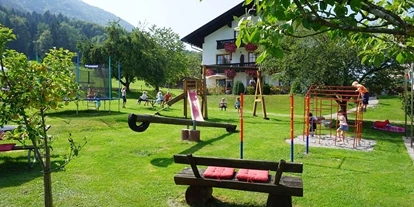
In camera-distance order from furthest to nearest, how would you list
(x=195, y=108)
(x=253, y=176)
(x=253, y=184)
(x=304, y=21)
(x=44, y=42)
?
(x=44, y=42) → (x=195, y=108) → (x=253, y=176) → (x=253, y=184) → (x=304, y=21)

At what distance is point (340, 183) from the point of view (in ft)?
19.9

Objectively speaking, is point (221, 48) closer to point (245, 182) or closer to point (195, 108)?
point (195, 108)

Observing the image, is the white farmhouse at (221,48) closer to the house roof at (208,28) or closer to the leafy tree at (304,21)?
the house roof at (208,28)

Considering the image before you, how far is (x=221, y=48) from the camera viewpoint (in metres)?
39.9

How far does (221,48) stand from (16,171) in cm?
3480

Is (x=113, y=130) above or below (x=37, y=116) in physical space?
below

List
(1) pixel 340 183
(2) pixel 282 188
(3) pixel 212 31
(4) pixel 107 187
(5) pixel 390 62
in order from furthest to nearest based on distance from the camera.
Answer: (3) pixel 212 31 → (5) pixel 390 62 → (1) pixel 340 183 → (4) pixel 107 187 → (2) pixel 282 188

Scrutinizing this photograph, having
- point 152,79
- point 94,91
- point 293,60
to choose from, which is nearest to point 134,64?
point 152,79

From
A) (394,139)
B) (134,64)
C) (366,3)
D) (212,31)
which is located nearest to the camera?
(366,3)

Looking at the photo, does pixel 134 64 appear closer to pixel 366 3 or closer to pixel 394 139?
pixel 394 139

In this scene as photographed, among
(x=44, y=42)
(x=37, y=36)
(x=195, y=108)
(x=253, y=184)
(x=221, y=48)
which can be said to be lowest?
(x=253, y=184)

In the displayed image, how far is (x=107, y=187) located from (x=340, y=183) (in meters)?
4.38

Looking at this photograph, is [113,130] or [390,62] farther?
[390,62]

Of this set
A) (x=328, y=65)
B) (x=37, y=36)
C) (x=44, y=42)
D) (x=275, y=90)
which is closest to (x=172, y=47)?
(x=275, y=90)
